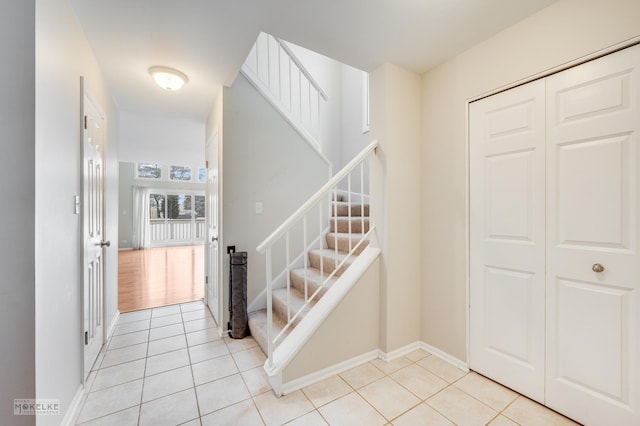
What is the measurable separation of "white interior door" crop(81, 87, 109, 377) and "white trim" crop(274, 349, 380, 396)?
1.38 meters

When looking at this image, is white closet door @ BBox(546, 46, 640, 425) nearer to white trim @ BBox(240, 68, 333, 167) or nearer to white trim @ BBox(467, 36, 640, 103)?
white trim @ BBox(467, 36, 640, 103)

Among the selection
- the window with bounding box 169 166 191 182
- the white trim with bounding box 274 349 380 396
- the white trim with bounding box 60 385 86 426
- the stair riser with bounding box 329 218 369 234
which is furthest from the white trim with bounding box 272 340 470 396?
the window with bounding box 169 166 191 182

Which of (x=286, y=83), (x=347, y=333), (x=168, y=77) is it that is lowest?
(x=347, y=333)

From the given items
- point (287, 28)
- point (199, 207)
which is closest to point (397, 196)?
point (287, 28)

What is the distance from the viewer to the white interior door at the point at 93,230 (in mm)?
1806

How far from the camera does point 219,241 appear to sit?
104 inches

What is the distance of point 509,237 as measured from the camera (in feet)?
5.68

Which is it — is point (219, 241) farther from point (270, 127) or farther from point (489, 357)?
point (489, 357)

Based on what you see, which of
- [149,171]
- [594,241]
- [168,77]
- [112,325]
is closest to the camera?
[594,241]

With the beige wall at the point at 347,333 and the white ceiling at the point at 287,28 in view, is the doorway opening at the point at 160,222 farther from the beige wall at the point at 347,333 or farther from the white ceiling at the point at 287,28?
the white ceiling at the point at 287,28

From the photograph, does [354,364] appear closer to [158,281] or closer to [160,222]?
[158,281]

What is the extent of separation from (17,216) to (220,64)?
1748 mm

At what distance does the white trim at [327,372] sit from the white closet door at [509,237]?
758 mm

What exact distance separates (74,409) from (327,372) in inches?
59.6
